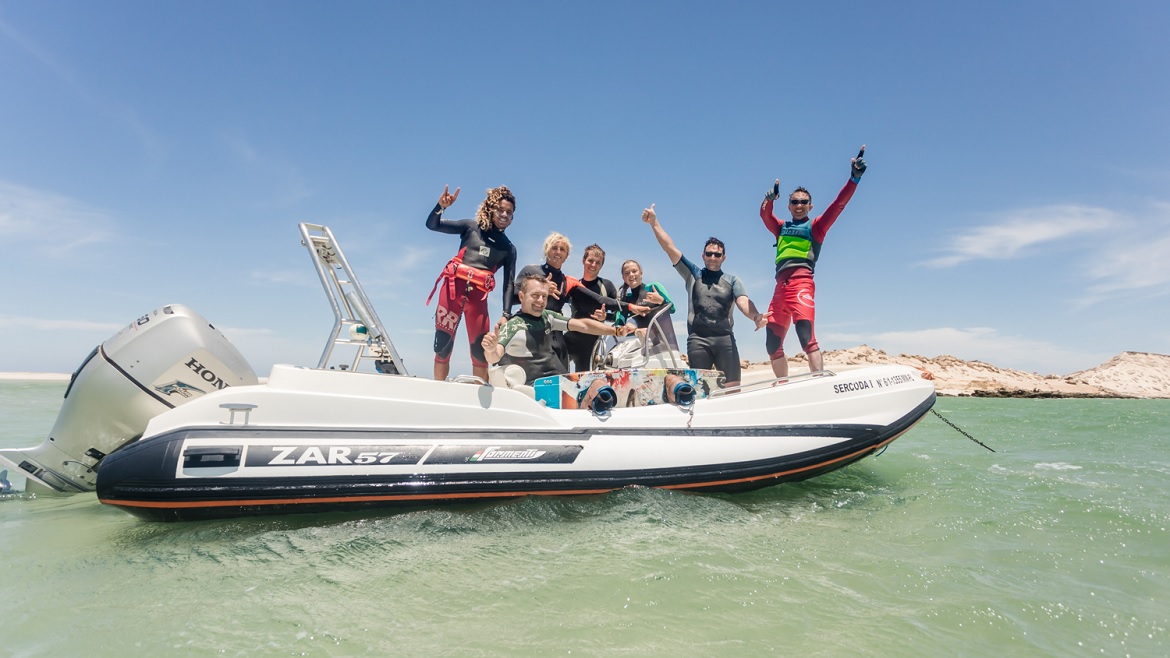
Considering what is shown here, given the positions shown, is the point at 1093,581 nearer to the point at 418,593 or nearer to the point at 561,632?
the point at 561,632

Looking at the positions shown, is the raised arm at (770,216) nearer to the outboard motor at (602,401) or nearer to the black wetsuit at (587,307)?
the black wetsuit at (587,307)

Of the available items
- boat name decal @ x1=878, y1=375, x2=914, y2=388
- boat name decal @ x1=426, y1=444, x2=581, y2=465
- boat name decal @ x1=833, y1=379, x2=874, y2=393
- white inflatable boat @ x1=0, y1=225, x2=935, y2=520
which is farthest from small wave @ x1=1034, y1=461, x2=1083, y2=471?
boat name decal @ x1=426, y1=444, x2=581, y2=465

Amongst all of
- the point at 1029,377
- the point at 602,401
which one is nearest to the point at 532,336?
the point at 602,401

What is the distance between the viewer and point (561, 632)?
2115mm

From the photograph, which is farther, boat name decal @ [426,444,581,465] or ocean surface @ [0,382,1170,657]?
boat name decal @ [426,444,581,465]

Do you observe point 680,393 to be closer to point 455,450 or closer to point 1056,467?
point 455,450

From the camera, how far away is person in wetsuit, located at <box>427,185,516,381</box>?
198 inches

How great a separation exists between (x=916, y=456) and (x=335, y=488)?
5.96 meters

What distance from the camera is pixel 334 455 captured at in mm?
3250

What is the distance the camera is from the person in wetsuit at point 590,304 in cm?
507

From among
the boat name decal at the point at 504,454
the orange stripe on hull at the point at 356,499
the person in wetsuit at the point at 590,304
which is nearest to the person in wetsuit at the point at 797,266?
the person in wetsuit at the point at 590,304

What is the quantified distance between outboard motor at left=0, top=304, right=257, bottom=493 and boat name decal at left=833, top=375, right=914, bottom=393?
4.23 m

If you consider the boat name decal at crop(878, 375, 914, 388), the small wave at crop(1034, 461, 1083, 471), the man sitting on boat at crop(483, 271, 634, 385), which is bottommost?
the small wave at crop(1034, 461, 1083, 471)

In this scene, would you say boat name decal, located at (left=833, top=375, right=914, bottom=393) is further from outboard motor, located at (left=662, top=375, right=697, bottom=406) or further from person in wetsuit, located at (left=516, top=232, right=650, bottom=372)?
person in wetsuit, located at (left=516, top=232, right=650, bottom=372)
